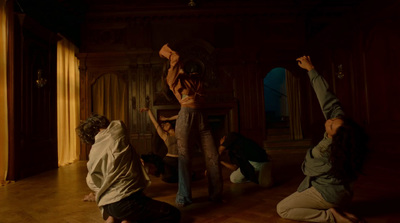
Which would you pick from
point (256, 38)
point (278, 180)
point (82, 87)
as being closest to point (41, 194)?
point (278, 180)

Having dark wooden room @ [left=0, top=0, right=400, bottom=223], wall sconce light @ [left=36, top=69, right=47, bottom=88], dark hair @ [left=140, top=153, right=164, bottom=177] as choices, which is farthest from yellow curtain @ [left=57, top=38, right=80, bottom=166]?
dark hair @ [left=140, top=153, right=164, bottom=177]

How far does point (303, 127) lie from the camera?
700 cm

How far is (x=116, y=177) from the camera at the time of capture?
1.78 metres

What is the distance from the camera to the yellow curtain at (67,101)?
564 cm

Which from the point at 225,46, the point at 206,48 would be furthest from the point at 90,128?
the point at 225,46

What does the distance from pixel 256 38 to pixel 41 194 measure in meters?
5.99

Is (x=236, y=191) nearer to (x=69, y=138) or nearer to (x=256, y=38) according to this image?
(x=69, y=138)

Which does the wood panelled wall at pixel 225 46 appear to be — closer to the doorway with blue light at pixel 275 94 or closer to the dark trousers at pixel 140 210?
the doorway with blue light at pixel 275 94


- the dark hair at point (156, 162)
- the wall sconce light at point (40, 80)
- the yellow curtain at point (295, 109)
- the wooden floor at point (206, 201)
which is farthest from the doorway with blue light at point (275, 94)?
the wall sconce light at point (40, 80)

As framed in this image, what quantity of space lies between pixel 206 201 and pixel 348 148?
4.58 feet

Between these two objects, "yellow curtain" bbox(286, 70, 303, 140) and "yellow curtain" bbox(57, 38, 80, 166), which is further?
"yellow curtain" bbox(286, 70, 303, 140)

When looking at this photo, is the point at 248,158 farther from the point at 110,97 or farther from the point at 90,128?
the point at 110,97

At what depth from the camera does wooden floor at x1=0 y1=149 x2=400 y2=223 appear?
6.81 feet

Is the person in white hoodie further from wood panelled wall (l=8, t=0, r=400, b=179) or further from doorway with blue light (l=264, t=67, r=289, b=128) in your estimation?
doorway with blue light (l=264, t=67, r=289, b=128)
